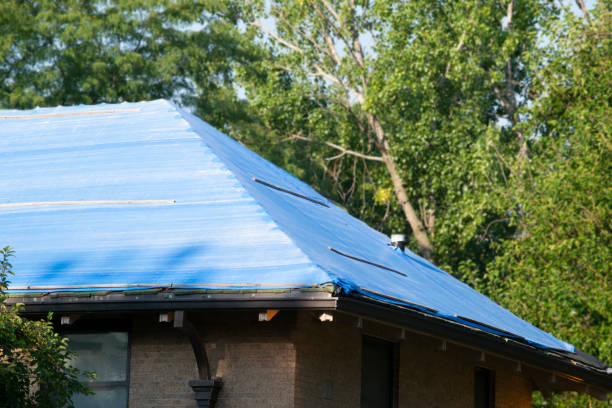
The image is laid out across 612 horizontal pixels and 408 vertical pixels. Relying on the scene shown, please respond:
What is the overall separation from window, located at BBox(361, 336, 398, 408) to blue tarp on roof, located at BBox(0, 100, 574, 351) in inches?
33.3

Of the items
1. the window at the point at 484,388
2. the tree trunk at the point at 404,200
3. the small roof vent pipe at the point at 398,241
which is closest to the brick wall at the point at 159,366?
the window at the point at 484,388

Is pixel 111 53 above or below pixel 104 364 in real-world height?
above

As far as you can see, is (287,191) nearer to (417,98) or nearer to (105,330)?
(105,330)

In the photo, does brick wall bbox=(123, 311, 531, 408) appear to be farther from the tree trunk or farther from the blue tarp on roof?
the tree trunk

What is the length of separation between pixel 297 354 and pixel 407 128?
23.3 m

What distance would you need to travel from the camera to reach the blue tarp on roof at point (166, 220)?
30.7 ft

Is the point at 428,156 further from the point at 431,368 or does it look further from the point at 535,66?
the point at 431,368

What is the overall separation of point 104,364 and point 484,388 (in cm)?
687

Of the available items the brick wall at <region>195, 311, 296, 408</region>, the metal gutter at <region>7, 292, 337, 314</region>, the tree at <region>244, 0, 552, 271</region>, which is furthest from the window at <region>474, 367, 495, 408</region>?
the tree at <region>244, 0, 552, 271</region>

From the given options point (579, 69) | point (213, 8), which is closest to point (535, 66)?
point (579, 69)

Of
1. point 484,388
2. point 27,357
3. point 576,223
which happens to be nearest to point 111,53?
point 576,223

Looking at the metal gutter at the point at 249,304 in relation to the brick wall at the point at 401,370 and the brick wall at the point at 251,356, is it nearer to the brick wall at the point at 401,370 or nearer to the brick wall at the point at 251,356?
the brick wall at the point at 401,370

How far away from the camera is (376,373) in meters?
11.5

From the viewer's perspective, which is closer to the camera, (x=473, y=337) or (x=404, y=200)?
(x=473, y=337)
